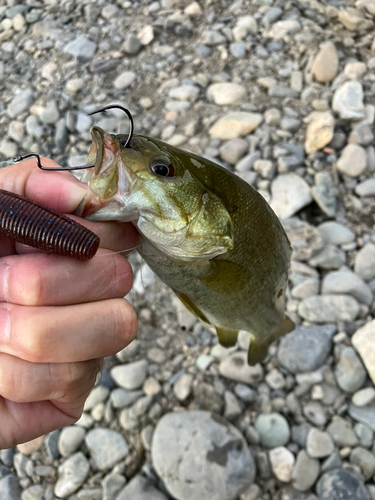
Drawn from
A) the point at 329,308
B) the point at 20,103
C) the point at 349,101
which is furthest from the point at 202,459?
the point at 20,103

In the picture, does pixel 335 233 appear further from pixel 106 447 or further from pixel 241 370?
pixel 106 447

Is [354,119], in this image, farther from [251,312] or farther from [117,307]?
[117,307]

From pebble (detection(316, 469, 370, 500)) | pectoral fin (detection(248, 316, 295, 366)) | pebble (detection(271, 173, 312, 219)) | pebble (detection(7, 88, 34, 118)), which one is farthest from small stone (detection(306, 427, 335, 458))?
pebble (detection(7, 88, 34, 118))

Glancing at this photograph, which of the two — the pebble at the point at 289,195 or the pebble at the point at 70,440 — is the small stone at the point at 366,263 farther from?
the pebble at the point at 70,440

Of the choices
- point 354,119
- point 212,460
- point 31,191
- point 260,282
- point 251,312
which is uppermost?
point 31,191

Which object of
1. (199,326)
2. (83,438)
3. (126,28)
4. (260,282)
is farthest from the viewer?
(126,28)

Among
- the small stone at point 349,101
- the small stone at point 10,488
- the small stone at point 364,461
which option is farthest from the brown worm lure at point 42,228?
the small stone at point 349,101

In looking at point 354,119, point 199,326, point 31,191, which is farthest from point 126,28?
point 31,191
